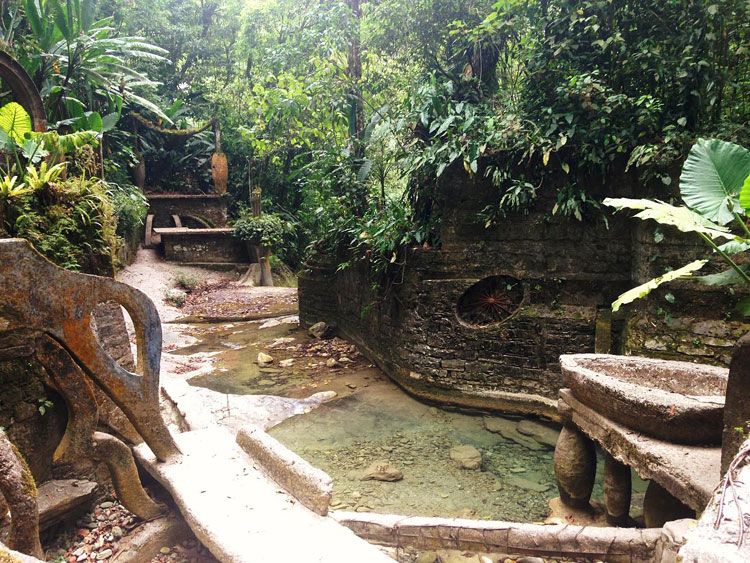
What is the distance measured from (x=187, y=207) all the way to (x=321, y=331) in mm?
11024

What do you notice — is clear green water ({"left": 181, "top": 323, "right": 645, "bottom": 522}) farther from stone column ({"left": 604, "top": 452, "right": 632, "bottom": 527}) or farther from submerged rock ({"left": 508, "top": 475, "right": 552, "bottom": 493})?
stone column ({"left": 604, "top": 452, "right": 632, "bottom": 527})

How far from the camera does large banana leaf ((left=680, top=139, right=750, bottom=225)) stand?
284cm

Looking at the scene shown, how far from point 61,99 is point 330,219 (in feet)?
19.2

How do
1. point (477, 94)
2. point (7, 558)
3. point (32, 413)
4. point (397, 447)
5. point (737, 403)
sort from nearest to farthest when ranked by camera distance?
1. point (7, 558)
2. point (737, 403)
3. point (32, 413)
4. point (397, 447)
5. point (477, 94)

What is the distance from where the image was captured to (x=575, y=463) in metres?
3.43

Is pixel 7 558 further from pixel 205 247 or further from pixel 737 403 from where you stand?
pixel 205 247

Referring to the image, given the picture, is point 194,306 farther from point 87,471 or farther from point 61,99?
point 87,471

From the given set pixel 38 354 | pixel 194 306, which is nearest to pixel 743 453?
pixel 38 354

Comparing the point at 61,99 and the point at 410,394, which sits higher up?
the point at 61,99

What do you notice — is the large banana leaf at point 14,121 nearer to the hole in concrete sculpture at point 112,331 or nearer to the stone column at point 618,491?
the hole in concrete sculpture at point 112,331

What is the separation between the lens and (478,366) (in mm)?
5762

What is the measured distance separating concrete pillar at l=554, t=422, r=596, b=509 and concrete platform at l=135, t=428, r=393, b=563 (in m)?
1.96

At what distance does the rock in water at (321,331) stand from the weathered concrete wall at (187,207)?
10129 millimetres

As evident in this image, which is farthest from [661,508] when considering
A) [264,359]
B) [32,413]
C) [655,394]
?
[264,359]
